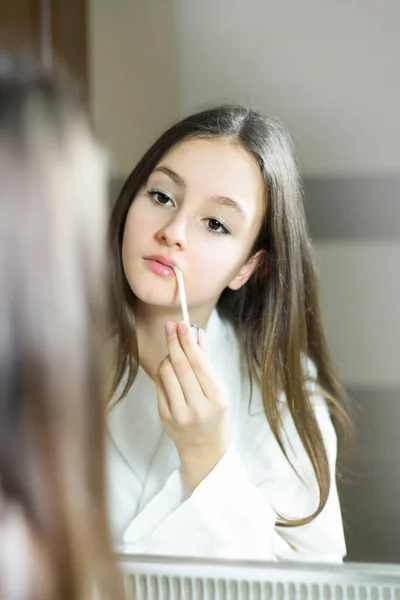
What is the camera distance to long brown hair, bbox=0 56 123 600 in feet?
1.40

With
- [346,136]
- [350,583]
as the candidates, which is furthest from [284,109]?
[350,583]

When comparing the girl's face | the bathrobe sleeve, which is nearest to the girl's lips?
the girl's face

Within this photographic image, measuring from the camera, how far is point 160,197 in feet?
2.12

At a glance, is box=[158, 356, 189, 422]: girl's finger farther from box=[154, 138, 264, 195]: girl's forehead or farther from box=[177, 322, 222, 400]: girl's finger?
box=[154, 138, 264, 195]: girl's forehead

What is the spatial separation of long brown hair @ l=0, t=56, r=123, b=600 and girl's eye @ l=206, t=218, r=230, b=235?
203 mm

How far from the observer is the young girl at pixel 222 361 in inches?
24.9

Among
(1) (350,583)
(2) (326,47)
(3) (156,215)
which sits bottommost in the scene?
(1) (350,583)

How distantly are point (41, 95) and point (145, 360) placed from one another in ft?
0.89

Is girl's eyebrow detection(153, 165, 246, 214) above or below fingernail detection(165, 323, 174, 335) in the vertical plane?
above

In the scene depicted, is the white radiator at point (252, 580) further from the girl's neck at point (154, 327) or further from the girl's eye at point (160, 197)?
the girl's eye at point (160, 197)

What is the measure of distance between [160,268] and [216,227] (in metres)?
0.05

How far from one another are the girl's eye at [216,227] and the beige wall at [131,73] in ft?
0.28

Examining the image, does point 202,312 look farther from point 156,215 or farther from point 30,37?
point 30,37

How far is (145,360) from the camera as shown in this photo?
672 mm
